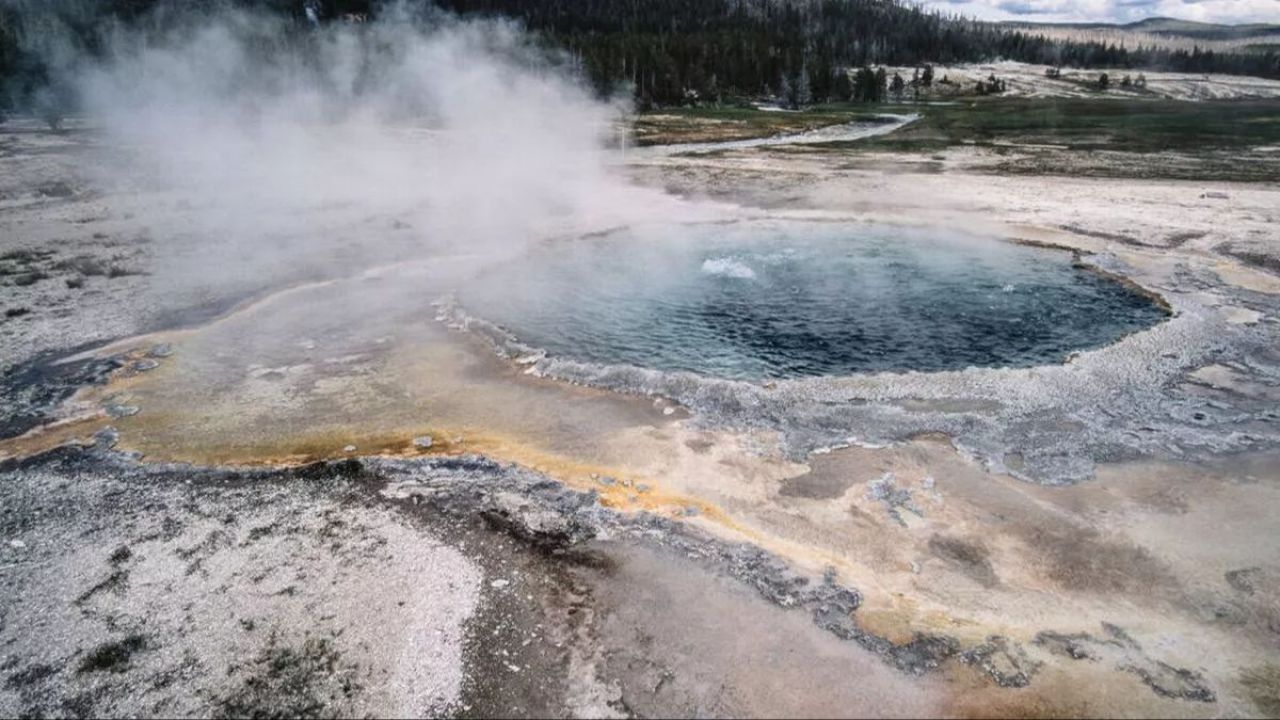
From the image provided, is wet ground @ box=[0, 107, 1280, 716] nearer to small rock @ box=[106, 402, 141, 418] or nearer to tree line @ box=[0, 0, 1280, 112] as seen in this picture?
small rock @ box=[106, 402, 141, 418]

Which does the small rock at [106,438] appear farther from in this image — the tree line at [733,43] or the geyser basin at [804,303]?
Answer: the tree line at [733,43]

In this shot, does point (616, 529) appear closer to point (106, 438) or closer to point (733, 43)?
point (106, 438)

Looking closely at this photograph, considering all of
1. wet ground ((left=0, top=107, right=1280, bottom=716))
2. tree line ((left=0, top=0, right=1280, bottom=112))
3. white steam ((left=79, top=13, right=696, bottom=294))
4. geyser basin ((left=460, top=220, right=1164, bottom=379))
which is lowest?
wet ground ((left=0, top=107, right=1280, bottom=716))

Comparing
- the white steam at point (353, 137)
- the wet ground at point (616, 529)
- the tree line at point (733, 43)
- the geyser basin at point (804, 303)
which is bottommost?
the wet ground at point (616, 529)

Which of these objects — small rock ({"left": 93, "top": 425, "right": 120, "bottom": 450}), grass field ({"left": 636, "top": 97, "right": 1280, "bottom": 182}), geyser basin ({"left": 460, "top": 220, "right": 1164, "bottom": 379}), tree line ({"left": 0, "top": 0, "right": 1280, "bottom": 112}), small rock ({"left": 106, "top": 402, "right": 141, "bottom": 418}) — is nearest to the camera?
small rock ({"left": 93, "top": 425, "right": 120, "bottom": 450})

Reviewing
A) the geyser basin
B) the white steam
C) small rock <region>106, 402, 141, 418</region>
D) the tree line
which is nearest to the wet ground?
small rock <region>106, 402, 141, 418</region>

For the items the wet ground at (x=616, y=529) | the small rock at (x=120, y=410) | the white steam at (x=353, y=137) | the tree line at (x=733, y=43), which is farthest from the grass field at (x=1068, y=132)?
the small rock at (x=120, y=410)
